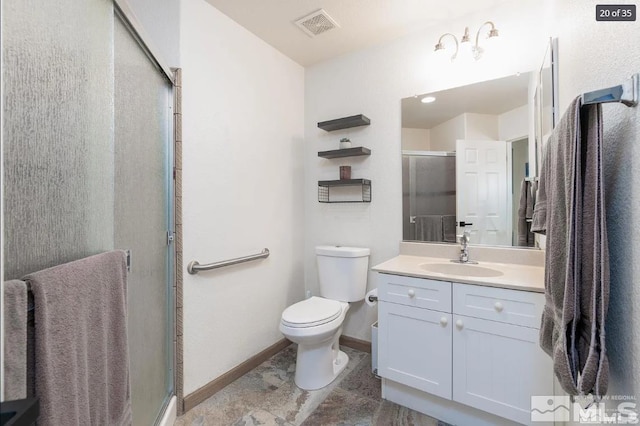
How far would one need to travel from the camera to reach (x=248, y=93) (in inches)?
79.7

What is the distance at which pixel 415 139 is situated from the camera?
2064 millimetres

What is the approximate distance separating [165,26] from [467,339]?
2.29 meters

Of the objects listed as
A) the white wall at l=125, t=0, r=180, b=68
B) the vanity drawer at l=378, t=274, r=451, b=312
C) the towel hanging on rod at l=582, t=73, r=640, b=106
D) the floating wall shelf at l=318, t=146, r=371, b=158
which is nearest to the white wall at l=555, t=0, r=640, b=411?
the towel hanging on rod at l=582, t=73, r=640, b=106

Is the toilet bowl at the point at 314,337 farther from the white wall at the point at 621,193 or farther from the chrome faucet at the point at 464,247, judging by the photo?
the white wall at the point at 621,193

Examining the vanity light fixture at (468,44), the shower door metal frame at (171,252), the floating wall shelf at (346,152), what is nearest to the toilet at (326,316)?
the shower door metal frame at (171,252)

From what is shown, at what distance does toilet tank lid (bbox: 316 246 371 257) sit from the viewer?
2.11m

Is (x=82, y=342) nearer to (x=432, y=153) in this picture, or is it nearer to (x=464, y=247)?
(x=464, y=247)

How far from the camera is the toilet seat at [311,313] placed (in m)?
1.71

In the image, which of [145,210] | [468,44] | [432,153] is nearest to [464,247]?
[432,153]

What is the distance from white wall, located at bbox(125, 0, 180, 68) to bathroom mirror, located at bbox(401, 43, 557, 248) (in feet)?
4.94

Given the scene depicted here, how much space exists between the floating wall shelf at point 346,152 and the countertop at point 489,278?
32.5 inches

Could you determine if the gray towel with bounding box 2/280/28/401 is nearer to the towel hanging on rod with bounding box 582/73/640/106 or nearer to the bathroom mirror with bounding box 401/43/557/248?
the towel hanging on rod with bounding box 582/73/640/106

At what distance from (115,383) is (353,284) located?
5.05ft

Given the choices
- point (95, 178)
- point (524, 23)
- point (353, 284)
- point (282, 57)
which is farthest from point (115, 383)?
point (524, 23)
